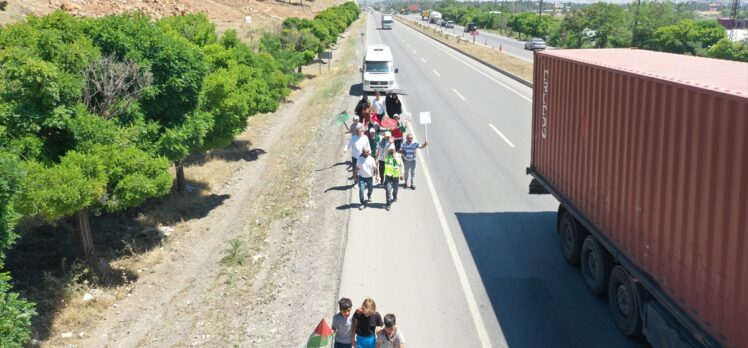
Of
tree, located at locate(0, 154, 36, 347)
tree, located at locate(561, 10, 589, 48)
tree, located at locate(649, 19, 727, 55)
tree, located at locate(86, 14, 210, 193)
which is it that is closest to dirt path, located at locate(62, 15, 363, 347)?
tree, located at locate(86, 14, 210, 193)

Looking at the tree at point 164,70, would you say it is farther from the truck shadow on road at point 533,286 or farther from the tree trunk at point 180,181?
the truck shadow on road at point 533,286

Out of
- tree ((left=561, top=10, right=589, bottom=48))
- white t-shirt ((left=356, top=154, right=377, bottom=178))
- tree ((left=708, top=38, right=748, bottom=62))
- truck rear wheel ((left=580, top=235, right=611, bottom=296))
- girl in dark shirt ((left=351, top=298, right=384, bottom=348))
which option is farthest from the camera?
tree ((left=561, top=10, right=589, bottom=48))

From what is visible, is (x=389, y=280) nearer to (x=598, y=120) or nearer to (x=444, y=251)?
(x=444, y=251)

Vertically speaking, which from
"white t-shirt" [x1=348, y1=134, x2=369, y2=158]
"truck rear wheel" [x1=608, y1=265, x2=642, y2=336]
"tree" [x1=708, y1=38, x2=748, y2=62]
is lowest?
"truck rear wheel" [x1=608, y1=265, x2=642, y2=336]

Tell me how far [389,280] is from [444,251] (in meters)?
1.69

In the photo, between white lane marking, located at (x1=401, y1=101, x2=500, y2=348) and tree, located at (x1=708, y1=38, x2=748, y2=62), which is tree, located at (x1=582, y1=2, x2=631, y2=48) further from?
white lane marking, located at (x1=401, y1=101, x2=500, y2=348)

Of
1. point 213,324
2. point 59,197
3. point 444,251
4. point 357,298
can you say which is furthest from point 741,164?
point 59,197

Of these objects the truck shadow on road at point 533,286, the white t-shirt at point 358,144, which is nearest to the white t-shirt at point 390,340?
the truck shadow on road at point 533,286

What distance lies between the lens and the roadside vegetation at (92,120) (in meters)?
10.9

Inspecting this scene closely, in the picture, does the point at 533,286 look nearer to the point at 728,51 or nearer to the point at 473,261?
the point at 473,261

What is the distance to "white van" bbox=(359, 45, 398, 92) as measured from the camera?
33219 mm

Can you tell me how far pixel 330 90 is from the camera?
37.1 meters

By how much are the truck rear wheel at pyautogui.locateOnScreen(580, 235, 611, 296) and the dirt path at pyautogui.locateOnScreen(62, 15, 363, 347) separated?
4186 millimetres

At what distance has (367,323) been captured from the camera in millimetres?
8180
